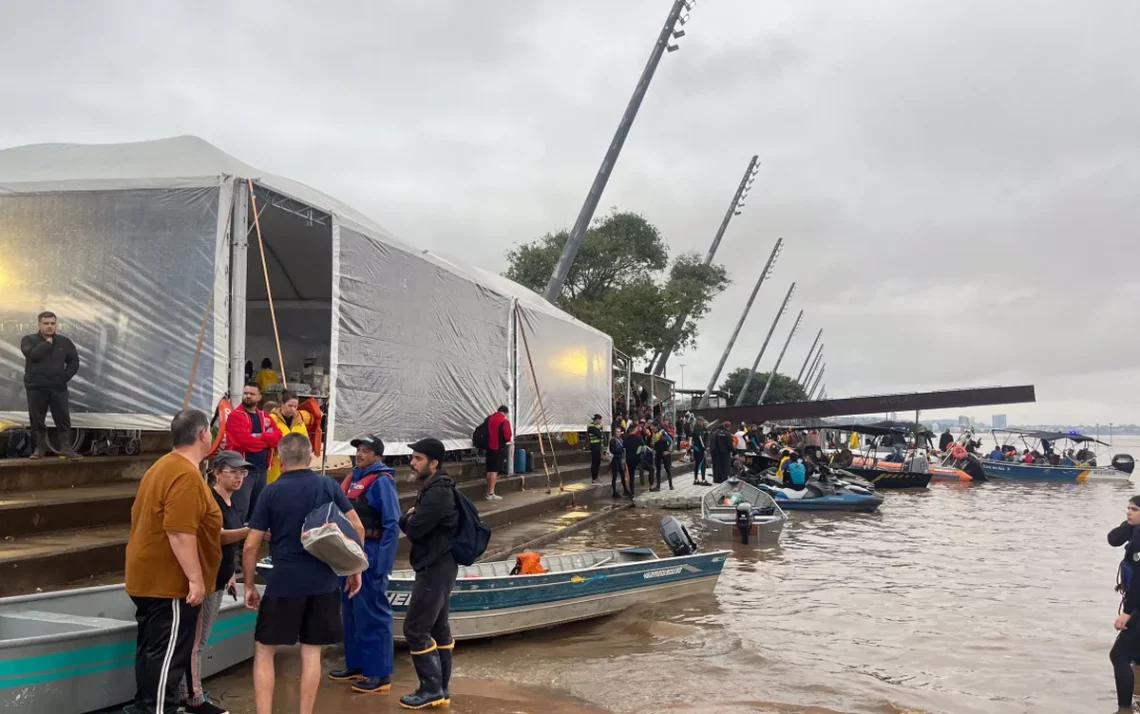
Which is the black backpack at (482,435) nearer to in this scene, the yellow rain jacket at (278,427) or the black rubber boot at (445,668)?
the yellow rain jacket at (278,427)

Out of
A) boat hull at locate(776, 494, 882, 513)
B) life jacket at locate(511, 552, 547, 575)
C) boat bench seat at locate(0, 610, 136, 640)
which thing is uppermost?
boat bench seat at locate(0, 610, 136, 640)

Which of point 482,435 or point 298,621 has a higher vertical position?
point 482,435

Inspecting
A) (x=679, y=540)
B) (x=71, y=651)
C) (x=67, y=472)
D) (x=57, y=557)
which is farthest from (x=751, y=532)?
(x=71, y=651)

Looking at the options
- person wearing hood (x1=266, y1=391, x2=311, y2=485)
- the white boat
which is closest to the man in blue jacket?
person wearing hood (x1=266, y1=391, x2=311, y2=485)

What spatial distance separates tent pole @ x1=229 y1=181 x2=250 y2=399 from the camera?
28.4 feet

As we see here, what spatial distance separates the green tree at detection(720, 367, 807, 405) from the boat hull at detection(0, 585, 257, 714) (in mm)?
91049

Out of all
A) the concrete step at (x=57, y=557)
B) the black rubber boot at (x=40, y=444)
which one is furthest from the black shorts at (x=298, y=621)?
the black rubber boot at (x=40, y=444)

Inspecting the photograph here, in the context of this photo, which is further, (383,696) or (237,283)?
(237,283)

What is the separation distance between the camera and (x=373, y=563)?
5668 mm

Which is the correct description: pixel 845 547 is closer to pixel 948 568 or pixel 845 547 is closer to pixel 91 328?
pixel 948 568

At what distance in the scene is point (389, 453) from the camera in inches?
460

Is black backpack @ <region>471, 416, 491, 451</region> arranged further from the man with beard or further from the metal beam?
the metal beam

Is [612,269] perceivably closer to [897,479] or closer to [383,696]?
[897,479]

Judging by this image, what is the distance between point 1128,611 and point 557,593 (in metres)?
4.89
